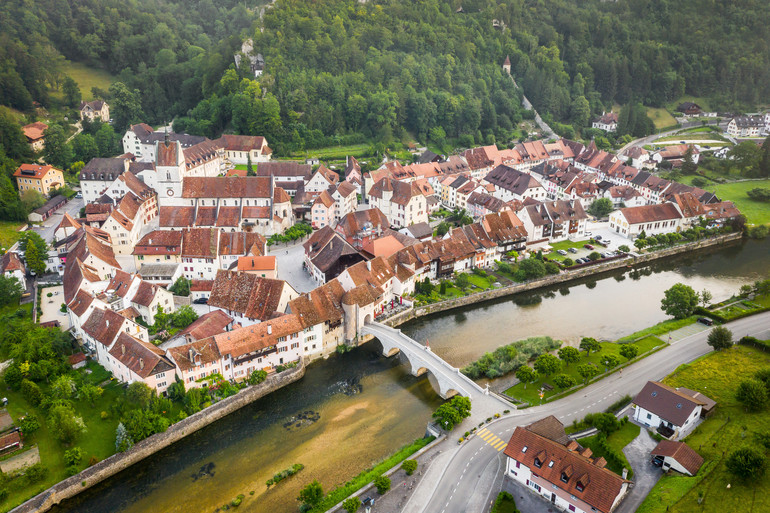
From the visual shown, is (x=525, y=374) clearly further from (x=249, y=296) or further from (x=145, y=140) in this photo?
(x=145, y=140)

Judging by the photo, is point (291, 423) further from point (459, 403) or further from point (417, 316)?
point (417, 316)

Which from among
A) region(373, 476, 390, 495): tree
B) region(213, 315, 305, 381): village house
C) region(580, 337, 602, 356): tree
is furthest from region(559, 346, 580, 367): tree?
region(213, 315, 305, 381): village house

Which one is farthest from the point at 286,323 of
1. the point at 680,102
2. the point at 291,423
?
the point at 680,102

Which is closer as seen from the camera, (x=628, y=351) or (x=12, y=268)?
(x=628, y=351)

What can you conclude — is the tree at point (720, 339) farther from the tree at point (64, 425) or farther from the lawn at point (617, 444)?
the tree at point (64, 425)

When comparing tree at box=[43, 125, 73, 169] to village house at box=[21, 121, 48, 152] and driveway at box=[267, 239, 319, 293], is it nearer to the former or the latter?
village house at box=[21, 121, 48, 152]

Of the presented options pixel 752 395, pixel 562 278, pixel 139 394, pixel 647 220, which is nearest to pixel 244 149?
pixel 562 278
